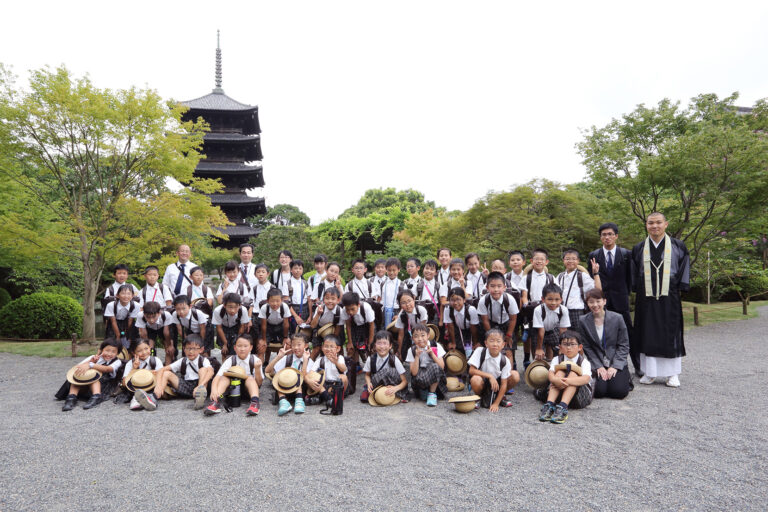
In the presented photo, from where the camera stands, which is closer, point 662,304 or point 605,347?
point 605,347

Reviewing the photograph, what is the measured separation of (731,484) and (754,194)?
895 centimetres

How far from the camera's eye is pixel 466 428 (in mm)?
3900

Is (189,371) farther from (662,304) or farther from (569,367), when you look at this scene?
→ (662,304)

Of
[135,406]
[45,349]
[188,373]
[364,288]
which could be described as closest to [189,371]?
[188,373]

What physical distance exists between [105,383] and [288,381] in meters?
2.45

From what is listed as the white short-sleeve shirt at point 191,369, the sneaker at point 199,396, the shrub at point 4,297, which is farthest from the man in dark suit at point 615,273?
the shrub at point 4,297

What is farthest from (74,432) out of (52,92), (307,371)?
(52,92)

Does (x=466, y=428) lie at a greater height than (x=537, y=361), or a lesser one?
lesser

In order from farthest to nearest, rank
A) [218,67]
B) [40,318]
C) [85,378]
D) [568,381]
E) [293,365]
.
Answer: [218,67]
[40,318]
[293,365]
[85,378]
[568,381]

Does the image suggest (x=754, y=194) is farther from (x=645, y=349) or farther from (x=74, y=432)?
(x=74, y=432)

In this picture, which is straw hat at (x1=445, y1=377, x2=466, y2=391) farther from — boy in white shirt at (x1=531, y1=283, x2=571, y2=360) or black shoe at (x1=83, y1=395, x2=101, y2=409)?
black shoe at (x1=83, y1=395, x2=101, y2=409)

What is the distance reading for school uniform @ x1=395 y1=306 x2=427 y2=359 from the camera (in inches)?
210

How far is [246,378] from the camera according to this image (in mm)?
4680

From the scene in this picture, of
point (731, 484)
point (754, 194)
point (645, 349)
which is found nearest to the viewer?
point (731, 484)
